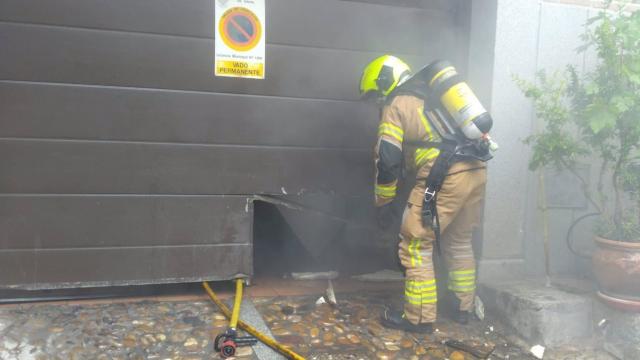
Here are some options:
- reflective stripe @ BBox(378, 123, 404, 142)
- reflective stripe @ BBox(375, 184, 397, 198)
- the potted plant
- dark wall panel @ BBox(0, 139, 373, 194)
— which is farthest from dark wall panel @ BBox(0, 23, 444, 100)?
the potted plant

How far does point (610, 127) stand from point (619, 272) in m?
1.03

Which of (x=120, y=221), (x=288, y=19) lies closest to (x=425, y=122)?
(x=288, y=19)

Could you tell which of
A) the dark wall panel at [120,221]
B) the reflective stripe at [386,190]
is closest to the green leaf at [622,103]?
the reflective stripe at [386,190]

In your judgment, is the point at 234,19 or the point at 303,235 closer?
the point at 234,19

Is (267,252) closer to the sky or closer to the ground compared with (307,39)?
closer to the ground

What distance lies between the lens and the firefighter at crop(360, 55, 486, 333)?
3.56 m

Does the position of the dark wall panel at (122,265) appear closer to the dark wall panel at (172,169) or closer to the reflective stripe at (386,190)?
the dark wall panel at (172,169)

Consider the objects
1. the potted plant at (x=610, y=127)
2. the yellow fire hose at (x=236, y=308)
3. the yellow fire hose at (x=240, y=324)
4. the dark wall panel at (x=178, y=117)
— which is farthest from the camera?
the dark wall panel at (x=178, y=117)

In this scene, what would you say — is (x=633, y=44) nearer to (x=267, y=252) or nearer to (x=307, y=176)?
(x=307, y=176)

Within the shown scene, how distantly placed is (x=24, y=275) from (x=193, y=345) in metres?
1.51

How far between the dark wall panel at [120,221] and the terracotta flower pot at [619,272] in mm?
2715

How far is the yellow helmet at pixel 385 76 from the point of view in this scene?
3672 mm

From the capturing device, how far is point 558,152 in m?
3.71

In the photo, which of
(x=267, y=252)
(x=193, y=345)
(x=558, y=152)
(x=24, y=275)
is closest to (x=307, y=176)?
(x=267, y=252)
